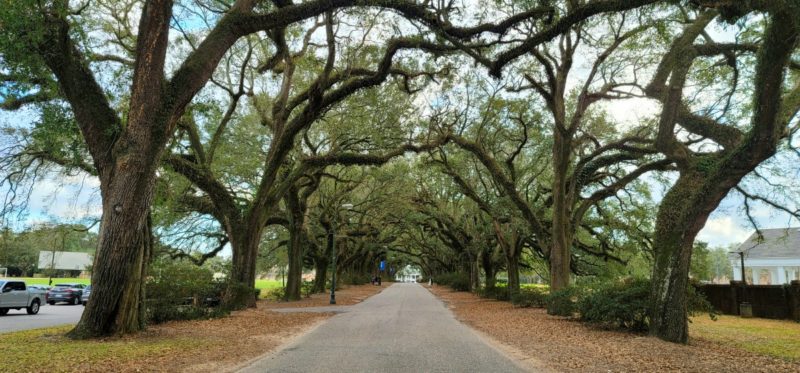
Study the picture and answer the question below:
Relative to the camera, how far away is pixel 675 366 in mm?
8266

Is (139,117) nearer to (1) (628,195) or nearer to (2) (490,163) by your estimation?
(2) (490,163)

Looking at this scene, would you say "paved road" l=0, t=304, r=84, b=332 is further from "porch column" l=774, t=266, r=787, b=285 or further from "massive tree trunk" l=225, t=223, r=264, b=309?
"porch column" l=774, t=266, r=787, b=285

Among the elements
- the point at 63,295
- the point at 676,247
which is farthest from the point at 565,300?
the point at 63,295

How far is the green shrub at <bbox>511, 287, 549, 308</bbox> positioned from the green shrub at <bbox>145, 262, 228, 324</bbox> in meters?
13.3

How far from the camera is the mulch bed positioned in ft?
27.0

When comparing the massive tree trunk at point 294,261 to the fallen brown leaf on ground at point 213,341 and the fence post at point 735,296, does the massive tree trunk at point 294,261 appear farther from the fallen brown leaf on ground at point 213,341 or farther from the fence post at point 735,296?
the fence post at point 735,296

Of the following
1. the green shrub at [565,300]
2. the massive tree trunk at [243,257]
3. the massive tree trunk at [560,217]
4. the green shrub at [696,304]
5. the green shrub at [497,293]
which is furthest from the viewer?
the green shrub at [497,293]

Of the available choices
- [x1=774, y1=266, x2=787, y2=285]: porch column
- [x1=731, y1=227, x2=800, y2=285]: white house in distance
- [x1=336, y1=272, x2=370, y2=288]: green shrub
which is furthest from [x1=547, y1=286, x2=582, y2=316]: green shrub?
[x1=336, y1=272, x2=370, y2=288]: green shrub

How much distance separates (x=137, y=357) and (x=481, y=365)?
5.50 meters

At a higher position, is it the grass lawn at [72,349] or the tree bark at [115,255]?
the tree bark at [115,255]

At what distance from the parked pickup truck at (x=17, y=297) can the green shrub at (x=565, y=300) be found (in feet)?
71.6

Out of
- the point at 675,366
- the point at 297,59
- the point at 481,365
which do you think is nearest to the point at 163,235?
the point at 297,59

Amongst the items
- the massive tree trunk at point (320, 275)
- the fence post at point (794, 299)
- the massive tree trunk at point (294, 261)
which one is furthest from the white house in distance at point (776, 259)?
the massive tree trunk at point (320, 275)

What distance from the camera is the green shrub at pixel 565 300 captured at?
16.7 meters
